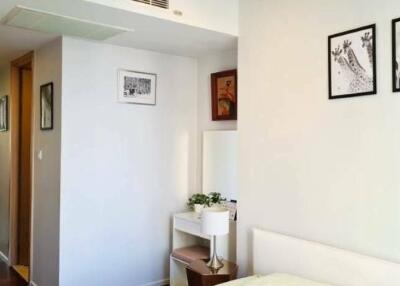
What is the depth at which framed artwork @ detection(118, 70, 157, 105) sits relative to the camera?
11.8 ft

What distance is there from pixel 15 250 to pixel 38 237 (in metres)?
0.99

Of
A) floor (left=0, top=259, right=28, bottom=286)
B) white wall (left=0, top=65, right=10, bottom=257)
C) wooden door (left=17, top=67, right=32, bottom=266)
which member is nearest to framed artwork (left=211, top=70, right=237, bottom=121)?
wooden door (left=17, top=67, right=32, bottom=266)

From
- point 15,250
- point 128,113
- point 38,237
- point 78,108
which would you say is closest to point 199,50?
point 128,113

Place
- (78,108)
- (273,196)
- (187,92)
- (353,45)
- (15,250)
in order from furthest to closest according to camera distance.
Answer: (15,250), (187,92), (78,108), (273,196), (353,45)

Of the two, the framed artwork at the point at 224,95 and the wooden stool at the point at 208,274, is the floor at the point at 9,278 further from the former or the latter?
the framed artwork at the point at 224,95

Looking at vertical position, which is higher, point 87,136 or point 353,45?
point 353,45

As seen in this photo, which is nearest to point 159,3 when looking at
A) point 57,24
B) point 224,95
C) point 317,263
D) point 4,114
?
point 57,24

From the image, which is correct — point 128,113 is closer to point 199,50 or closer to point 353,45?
point 199,50

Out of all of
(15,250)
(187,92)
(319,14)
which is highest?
(319,14)

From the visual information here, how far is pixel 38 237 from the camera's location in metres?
3.65

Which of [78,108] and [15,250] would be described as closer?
[78,108]

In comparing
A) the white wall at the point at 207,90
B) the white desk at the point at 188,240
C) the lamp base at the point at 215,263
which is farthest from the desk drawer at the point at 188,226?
the white wall at the point at 207,90

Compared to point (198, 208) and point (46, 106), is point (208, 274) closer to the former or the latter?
point (198, 208)

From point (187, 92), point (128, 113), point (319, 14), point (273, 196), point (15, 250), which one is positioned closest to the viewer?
point (319, 14)
